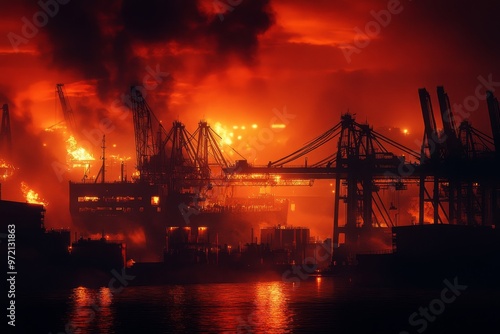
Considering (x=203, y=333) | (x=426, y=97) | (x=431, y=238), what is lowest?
(x=203, y=333)

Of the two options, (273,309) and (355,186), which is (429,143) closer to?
(355,186)

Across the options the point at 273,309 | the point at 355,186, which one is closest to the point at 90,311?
the point at 273,309

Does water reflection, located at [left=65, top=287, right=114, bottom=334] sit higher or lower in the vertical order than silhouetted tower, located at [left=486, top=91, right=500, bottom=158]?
lower

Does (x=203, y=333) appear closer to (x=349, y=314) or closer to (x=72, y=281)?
(x=349, y=314)

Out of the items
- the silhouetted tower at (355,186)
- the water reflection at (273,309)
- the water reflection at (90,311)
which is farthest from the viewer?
the silhouetted tower at (355,186)

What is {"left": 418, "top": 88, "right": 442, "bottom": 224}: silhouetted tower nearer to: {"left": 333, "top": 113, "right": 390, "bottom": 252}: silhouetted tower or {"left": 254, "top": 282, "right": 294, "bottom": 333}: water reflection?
{"left": 333, "top": 113, "right": 390, "bottom": 252}: silhouetted tower

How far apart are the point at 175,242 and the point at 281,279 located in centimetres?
2020

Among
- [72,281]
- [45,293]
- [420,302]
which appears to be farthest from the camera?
[72,281]

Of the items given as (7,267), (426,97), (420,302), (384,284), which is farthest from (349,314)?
(426,97)

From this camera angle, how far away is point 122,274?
169000 millimetres

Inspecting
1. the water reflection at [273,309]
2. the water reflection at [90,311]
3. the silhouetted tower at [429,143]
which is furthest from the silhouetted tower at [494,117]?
the water reflection at [90,311]

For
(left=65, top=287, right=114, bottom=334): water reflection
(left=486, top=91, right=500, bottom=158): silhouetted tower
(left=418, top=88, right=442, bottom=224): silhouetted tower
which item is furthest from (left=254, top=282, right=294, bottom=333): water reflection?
(left=486, top=91, right=500, bottom=158): silhouetted tower

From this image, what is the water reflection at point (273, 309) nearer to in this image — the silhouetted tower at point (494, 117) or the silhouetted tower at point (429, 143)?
the silhouetted tower at point (429, 143)

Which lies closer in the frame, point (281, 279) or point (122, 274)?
point (122, 274)
